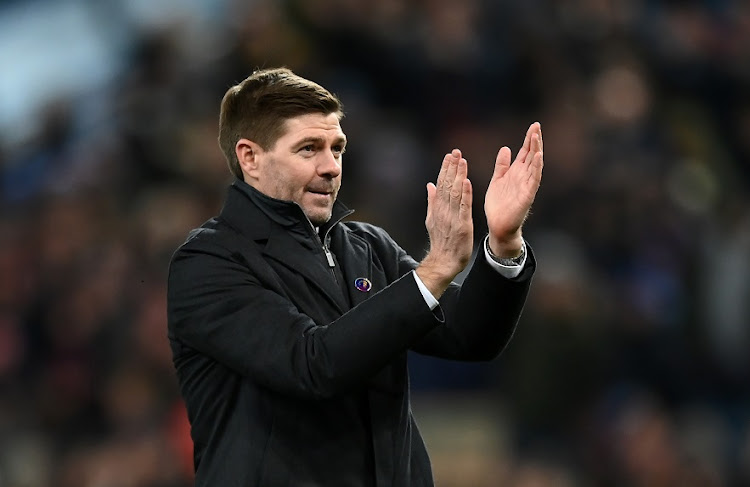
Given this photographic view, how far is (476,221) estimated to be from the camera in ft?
24.7

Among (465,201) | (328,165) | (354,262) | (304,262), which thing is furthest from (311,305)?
(465,201)

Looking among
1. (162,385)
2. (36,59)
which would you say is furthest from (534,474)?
(36,59)

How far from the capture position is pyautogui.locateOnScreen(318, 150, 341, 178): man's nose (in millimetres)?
3443

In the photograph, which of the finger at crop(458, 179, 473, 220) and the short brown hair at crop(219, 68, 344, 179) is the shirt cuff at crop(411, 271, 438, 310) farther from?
the short brown hair at crop(219, 68, 344, 179)

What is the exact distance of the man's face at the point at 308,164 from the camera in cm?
344

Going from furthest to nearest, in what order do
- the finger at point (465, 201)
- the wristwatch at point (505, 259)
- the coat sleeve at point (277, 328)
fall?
the wristwatch at point (505, 259), the finger at point (465, 201), the coat sleeve at point (277, 328)

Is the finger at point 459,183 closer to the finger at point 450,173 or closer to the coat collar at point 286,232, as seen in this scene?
the finger at point 450,173

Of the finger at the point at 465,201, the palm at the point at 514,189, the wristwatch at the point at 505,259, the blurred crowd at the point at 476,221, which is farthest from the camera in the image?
the blurred crowd at the point at 476,221

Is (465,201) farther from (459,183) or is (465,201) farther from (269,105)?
(269,105)

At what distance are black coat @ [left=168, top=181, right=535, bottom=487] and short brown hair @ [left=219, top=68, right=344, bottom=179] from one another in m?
0.13

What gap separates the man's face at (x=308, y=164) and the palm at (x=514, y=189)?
395mm

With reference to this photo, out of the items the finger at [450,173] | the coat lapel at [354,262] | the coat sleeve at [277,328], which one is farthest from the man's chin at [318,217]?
the finger at [450,173]

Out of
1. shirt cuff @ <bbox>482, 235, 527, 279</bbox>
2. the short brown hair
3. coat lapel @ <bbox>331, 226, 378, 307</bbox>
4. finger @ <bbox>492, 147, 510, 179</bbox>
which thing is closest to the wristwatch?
shirt cuff @ <bbox>482, 235, 527, 279</bbox>

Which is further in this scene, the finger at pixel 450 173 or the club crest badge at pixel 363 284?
the club crest badge at pixel 363 284
